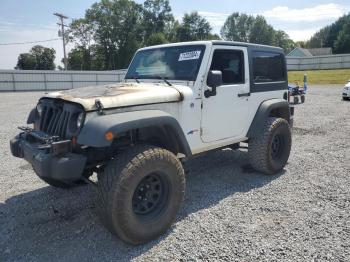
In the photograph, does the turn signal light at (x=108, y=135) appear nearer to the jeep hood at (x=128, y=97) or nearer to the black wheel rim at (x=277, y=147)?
the jeep hood at (x=128, y=97)

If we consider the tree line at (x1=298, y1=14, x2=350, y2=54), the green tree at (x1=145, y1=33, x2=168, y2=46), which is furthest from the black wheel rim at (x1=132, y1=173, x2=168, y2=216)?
the tree line at (x1=298, y1=14, x2=350, y2=54)

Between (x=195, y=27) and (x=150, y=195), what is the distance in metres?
72.2

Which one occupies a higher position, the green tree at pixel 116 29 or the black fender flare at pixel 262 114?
the green tree at pixel 116 29

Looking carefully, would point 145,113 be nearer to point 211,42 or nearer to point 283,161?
point 211,42

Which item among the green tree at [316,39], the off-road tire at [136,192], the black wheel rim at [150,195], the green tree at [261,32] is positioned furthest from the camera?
the green tree at [316,39]

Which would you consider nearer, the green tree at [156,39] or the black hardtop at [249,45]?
the black hardtop at [249,45]

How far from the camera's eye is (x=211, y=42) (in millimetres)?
4465

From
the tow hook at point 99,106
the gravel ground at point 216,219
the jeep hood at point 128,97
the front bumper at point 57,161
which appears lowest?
the gravel ground at point 216,219

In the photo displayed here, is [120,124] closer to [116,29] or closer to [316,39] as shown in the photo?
[116,29]

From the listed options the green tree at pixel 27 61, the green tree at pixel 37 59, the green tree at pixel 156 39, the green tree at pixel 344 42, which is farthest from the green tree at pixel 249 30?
the green tree at pixel 27 61

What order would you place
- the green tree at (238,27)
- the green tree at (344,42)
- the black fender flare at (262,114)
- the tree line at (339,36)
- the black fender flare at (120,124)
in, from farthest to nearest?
the green tree at (238,27) < the tree line at (339,36) < the green tree at (344,42) < the black fender flare at (262,114) < the black fender flare at (120,124)

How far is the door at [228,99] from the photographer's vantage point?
174 inches

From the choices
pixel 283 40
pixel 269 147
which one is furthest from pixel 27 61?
pixel 283 40

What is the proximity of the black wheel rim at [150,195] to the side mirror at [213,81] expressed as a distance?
1.31m
